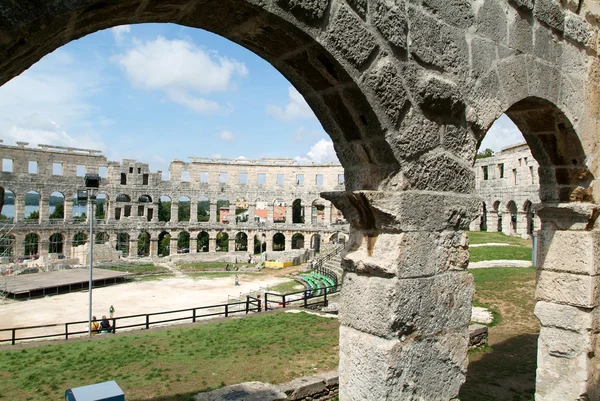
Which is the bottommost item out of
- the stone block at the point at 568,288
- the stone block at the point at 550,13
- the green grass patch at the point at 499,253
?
the green grass patch at the point at 499,253

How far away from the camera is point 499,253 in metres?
21.1

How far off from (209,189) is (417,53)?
40.7 meters

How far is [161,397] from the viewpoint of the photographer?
6988 millimetres

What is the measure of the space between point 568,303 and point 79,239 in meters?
39.5

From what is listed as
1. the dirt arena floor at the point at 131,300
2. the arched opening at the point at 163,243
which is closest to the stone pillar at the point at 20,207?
the dirt arena floor at the point at 131,300

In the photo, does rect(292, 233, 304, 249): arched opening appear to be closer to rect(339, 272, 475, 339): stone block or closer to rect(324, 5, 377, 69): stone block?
rect(339, 272, 475, 339): stone block

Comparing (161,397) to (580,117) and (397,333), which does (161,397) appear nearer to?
(397,333)

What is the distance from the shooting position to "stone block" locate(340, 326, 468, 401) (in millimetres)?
2951

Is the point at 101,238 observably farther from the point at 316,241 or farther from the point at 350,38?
the point at 350,38

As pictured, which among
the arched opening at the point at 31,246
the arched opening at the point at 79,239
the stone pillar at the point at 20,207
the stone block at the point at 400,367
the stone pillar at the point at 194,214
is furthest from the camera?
the stone pillar at the point at 194,214

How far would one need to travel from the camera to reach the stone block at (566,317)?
16.6 feet

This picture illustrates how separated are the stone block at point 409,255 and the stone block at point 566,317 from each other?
2641 millimetres

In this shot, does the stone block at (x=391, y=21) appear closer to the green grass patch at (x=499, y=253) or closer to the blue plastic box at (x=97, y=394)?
the blue plastic box at (x=97, y=394)

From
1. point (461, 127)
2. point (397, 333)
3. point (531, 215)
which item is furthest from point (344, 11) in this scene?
point (531, 215)
